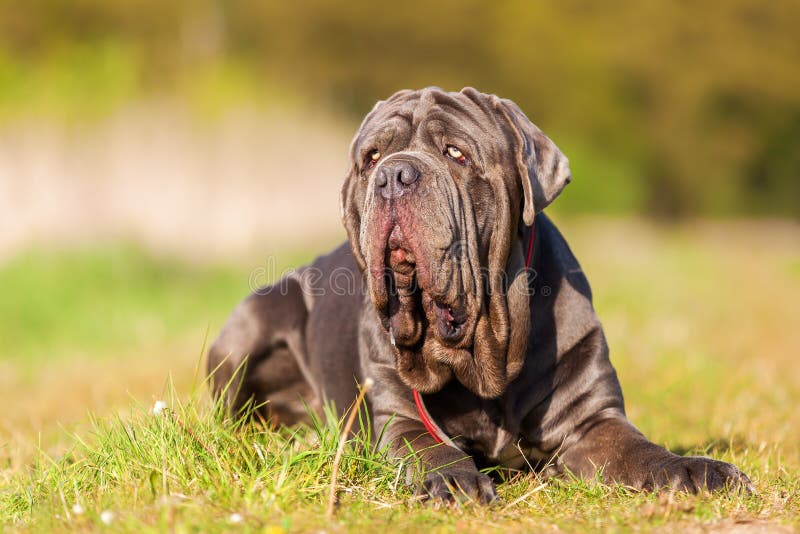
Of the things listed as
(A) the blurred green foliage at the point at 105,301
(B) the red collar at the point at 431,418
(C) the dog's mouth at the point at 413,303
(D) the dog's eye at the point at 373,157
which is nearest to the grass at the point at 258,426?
(A) the blurred green foliage at the point at 105,301

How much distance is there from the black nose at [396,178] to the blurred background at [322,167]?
1.21 meters

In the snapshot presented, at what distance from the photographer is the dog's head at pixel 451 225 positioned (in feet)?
10.5

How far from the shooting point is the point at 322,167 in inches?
580

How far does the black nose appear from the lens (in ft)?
10.4

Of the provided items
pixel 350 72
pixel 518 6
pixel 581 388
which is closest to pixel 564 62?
pixel 518 6

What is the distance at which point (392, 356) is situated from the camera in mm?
3666

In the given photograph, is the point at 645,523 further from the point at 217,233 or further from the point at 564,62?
the point at 564,62

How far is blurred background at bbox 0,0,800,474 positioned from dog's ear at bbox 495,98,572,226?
1.55 meters

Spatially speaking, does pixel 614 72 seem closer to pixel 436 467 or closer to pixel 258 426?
pixel 258 426

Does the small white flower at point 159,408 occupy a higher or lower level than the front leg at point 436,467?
higher

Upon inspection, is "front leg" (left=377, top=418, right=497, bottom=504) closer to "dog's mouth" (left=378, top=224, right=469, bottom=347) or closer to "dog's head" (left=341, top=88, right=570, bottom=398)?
"dog's head" (left=341, top=88, right=570, bottom=398)

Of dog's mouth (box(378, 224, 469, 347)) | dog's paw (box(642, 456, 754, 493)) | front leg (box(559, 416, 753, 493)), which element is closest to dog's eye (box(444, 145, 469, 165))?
dog's mouth (box(378, 224, 469, 347))

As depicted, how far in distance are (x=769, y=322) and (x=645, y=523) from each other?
22.8 ft

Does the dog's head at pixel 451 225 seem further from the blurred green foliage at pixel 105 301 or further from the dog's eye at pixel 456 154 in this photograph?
the blurred green foliage at pixel 105 301
